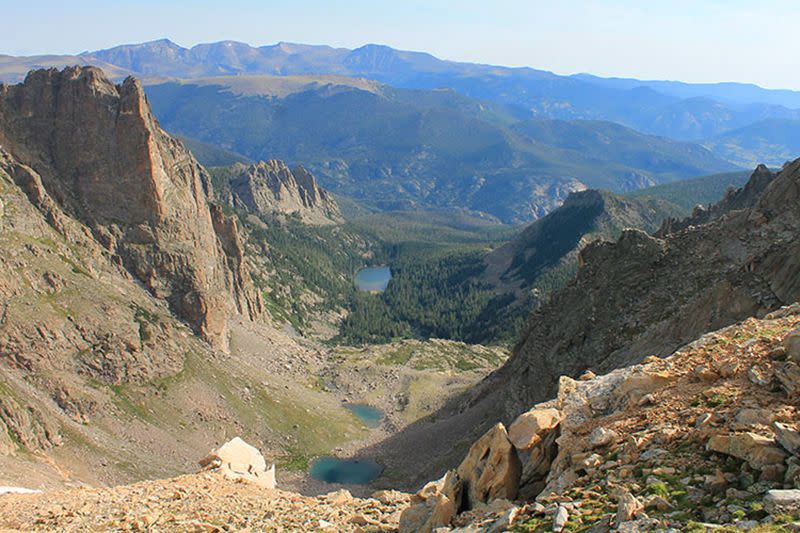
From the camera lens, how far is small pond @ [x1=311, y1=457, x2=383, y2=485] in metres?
95.7

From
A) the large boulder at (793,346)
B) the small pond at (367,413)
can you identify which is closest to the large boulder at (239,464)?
the large boulder at (793,346)

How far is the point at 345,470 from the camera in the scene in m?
99.4

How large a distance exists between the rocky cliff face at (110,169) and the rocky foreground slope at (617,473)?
83621 mm

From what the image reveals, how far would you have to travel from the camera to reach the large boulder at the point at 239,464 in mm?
42781

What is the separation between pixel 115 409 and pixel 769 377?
85.4 metres

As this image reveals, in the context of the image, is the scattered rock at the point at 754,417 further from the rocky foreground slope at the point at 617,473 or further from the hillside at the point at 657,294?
the hillside at the point at 657,294

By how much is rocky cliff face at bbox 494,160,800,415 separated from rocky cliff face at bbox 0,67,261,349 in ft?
221

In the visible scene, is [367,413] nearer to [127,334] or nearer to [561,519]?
[127,334]

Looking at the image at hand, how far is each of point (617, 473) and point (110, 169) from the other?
11193 cm

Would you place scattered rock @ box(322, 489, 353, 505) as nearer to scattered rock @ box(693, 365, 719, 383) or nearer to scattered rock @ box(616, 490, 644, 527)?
scattered rock @ box(693, 365, 719, 383)

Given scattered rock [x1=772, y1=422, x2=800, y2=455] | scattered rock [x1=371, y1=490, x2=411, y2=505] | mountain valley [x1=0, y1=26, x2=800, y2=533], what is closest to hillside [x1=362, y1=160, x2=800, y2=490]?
mountain valley [x1=0, y1=26, x2=800, y2=533]

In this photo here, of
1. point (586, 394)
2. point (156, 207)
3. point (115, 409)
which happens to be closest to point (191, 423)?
point (115, 409)

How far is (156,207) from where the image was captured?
11769 centimetres

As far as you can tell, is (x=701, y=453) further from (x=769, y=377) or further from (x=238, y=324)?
(x=238, y=324)
